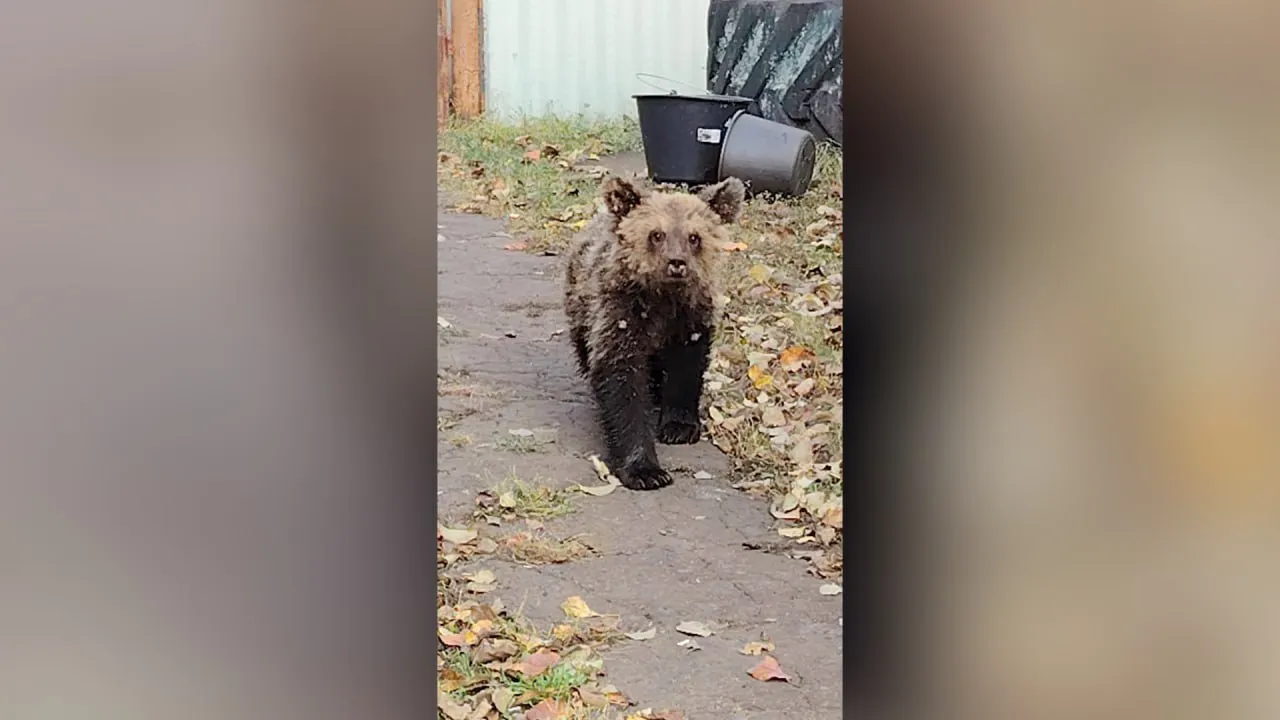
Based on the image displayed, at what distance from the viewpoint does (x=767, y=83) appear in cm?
191

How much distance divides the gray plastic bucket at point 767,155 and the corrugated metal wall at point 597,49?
0.11 m

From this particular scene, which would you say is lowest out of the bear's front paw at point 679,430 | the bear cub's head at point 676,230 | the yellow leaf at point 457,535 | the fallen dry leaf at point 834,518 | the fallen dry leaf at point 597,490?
the yellow leaf at point 457,535

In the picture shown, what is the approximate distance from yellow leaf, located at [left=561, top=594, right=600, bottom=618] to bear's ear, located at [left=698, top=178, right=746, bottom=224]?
2.20 feet

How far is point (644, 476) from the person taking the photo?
1889 millimetres

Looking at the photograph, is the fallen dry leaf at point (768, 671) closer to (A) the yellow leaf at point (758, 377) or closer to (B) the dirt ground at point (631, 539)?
(B) the dirt ground at point (631, 539)

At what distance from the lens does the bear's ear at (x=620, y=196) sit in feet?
6.22

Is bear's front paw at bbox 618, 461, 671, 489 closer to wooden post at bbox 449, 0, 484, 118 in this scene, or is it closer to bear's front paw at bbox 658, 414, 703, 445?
bear's front paw at bbox 658, 414, 703, 445

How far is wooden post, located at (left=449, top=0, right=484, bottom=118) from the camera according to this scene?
6.14 ft

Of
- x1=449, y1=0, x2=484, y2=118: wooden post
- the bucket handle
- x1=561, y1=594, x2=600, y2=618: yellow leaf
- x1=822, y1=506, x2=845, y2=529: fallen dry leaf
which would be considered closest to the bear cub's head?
the bucket handle

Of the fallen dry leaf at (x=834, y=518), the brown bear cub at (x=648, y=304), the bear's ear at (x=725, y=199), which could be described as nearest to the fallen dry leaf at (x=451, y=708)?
the brown bear cub at (x=648, y=304)
